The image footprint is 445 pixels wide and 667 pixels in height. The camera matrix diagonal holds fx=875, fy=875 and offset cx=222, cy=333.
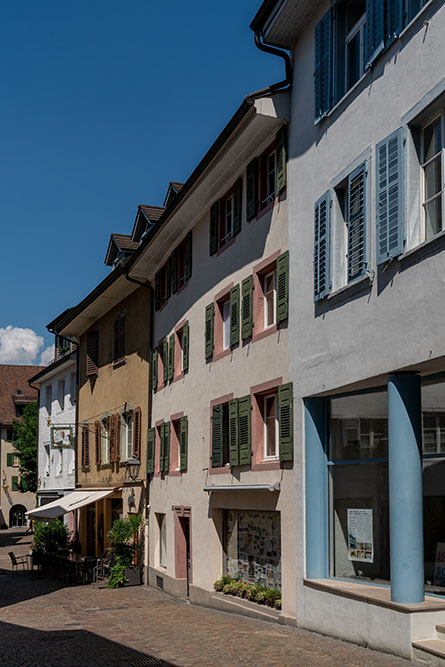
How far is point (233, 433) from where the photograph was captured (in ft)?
57.0

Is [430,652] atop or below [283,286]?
below

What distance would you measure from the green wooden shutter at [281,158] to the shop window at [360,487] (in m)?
4.13

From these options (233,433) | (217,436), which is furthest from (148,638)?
(217,436)

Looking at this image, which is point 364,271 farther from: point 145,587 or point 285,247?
point 145,587

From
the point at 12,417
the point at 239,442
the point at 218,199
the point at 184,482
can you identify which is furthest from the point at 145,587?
the point at 12,417

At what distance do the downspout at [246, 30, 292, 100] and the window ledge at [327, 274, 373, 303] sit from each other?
4132 mm

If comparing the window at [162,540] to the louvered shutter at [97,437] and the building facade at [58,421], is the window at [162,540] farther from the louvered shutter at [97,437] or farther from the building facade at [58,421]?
the building facade at [58,421]

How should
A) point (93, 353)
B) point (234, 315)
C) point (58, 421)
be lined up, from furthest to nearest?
point (58, 421)
point (93, 353)
point (234, 315)

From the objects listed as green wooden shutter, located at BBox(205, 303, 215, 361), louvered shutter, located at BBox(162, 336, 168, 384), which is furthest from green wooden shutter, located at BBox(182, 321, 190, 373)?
green wooden shutter, located at BBox(205, 303, 215, 361)

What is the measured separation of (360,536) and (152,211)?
1806cm

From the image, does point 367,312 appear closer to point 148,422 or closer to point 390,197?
point 390,197

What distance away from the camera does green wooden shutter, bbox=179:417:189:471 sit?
21250 mm

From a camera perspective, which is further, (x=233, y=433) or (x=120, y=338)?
(x=120, y=338)

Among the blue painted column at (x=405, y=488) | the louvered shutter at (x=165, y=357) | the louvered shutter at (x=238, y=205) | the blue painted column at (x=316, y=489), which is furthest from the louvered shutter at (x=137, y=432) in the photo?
the blue painted column at (x=405, y=488)
